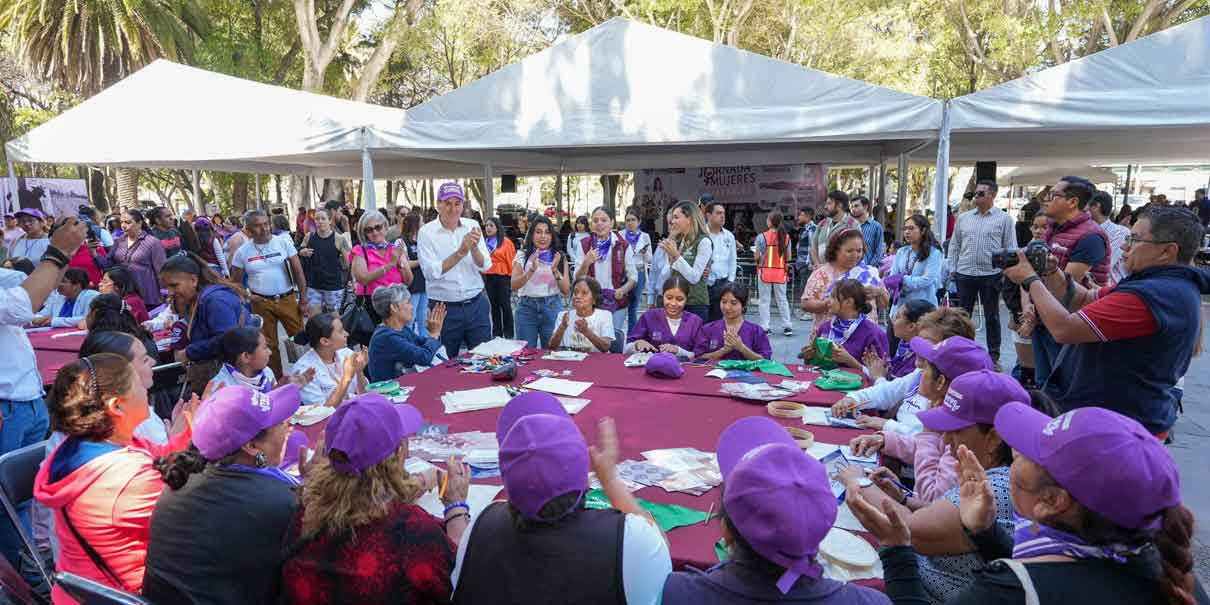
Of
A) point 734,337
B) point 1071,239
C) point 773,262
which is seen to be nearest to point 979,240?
point 1071,239

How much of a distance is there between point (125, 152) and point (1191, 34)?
1133 centimetres

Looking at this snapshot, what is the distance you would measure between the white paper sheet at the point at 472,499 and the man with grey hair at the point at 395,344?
2042 mm

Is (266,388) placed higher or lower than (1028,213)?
lower

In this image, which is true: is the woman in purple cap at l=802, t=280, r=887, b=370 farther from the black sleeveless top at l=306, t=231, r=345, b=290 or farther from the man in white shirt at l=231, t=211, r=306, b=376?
the black sleeveless top at l=306, t=231, r=345, b=290

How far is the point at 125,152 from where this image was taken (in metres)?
8.37

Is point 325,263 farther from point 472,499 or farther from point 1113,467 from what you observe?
point 1113,467

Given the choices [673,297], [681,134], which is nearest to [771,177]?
[681,134]

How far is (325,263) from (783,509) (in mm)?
6822

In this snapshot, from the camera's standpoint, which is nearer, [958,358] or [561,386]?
[958,358]

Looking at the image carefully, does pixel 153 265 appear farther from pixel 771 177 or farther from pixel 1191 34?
pixel 771 177

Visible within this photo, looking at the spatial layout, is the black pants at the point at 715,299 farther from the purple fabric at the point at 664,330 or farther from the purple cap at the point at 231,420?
the purple cap at the point at 231,420

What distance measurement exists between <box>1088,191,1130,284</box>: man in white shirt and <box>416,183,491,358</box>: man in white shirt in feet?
15.5

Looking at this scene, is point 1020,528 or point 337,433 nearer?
point 1020,528

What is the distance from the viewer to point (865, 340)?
4.02m
